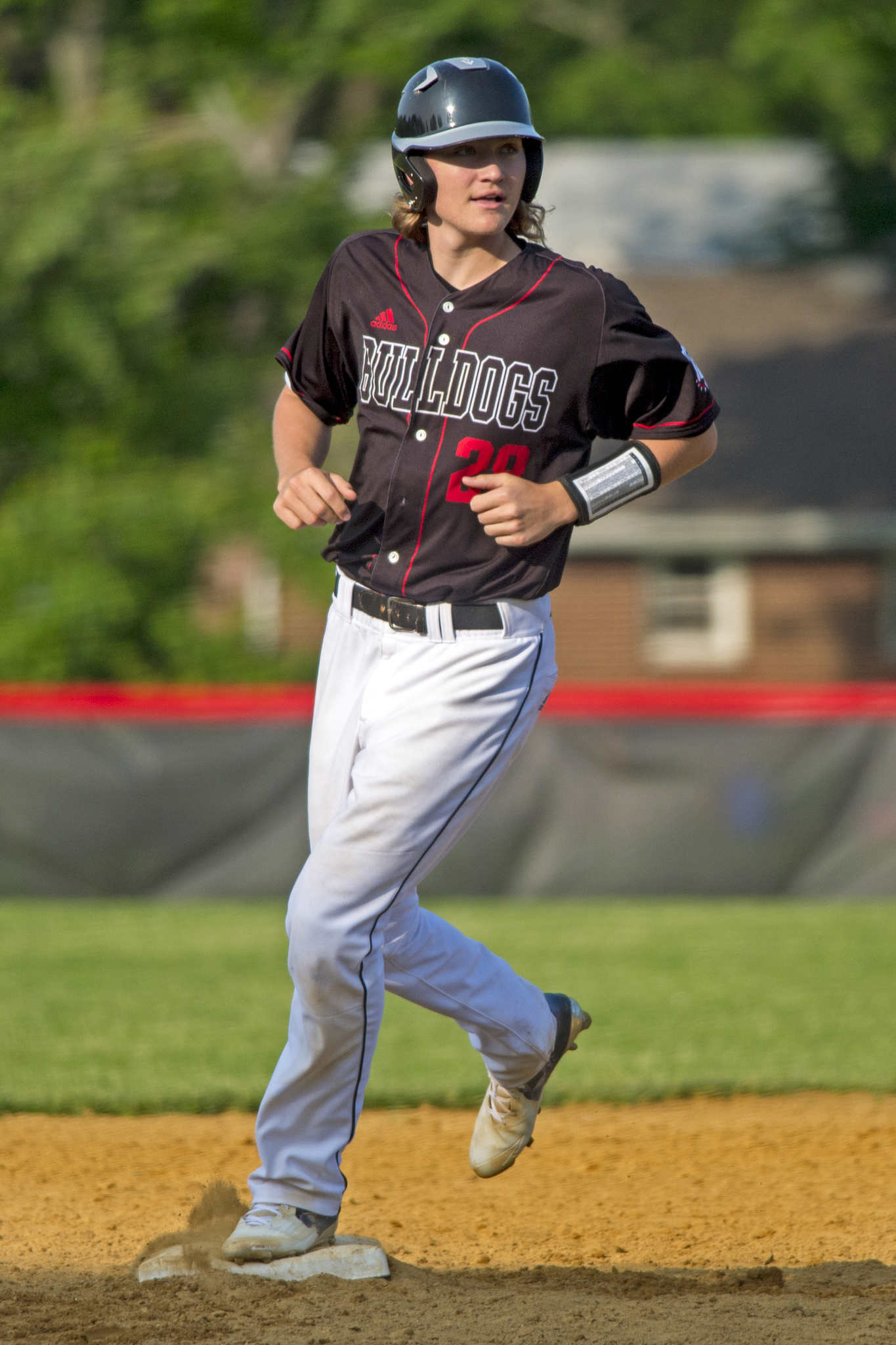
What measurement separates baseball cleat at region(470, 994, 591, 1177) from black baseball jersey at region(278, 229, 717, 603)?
3.81ft

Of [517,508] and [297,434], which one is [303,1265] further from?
[297,434]

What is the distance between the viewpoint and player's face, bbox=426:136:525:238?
11.3 feet

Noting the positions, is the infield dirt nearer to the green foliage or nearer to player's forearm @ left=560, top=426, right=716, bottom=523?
player's forearm @ left=560, top=426, right=716, bottom=523

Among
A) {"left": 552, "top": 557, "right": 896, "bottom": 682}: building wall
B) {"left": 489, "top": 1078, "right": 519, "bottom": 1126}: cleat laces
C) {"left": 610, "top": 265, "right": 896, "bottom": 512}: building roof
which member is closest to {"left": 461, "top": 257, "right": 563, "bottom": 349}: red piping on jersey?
{"left": 489, "top": 1078, "right": 519, "bottom": 1126}: cleat laces

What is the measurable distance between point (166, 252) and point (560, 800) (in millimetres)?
8646

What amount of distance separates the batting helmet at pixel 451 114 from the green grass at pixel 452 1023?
3.70 meters

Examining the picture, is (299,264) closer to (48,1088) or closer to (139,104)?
(139,104)

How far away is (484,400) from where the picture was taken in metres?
3.41

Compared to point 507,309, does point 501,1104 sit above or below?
below

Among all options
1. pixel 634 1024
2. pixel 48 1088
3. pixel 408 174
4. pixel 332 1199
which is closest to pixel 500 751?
pixel 332 1199

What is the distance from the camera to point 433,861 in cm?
352

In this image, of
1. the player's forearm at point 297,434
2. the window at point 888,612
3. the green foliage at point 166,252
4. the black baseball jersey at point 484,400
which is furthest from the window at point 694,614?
the black baseball jersey at point 484,400

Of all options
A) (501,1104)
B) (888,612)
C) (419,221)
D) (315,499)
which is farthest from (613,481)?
(888,612)

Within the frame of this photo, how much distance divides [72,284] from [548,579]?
14016mm
